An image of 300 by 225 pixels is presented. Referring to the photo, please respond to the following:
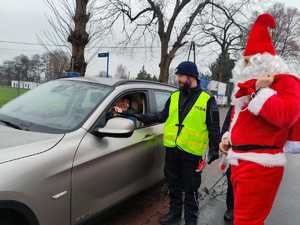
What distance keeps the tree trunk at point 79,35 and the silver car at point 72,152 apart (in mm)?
4262

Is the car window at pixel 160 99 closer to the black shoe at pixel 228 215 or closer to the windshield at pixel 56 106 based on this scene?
the windshield at pixel 56 106

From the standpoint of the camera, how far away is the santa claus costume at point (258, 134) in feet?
6.65

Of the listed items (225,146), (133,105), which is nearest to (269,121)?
(225,146)

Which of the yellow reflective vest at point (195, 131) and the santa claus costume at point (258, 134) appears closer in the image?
the santa claus costume at point (258, 134)

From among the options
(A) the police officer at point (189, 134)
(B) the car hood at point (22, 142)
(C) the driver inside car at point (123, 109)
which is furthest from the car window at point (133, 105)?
(B) the car hood at point (22, 142)

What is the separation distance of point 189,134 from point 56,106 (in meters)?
1.41

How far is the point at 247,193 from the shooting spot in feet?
6.88

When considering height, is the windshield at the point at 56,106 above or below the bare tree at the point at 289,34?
below

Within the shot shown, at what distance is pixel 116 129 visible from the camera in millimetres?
2717

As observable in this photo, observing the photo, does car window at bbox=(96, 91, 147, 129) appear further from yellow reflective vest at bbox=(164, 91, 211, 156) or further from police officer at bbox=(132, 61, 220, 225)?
yellow reflective vest at bbox=(164, 91, 211, 156)

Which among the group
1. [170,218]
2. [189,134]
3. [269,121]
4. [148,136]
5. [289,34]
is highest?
[289,34]

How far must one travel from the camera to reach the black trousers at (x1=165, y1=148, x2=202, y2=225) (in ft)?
10.8

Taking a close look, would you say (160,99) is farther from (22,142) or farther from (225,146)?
(22,142)

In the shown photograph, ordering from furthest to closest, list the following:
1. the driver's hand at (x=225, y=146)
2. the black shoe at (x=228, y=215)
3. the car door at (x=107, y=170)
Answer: the black shoe at (x=228, y=215) < the car door at (x=107, y=170) < the driver's hand at (x=225, y=146)
